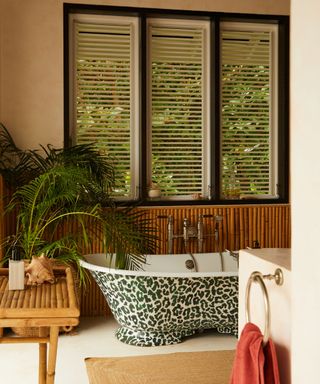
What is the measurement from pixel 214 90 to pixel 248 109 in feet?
1.35

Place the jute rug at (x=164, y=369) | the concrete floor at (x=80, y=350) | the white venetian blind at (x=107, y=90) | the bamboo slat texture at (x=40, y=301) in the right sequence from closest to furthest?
the bamboo slat texture at (x=40, y=301) → the jute rug at (x=164, y=369) → the concrete floor at (x=80, y=350) → the white venetian blind at (x=107, y=90)

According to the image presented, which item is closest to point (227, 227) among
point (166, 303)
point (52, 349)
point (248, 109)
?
point (248, 109)

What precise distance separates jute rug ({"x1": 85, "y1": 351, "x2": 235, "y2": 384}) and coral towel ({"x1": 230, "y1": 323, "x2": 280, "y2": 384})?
2148 mm

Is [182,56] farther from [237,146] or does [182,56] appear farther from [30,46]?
[30,46]

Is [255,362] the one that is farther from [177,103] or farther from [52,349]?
[177,103]

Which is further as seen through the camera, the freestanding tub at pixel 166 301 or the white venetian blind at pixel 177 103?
the white venetian blind at pixel 177 103

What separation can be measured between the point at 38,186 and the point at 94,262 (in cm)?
81

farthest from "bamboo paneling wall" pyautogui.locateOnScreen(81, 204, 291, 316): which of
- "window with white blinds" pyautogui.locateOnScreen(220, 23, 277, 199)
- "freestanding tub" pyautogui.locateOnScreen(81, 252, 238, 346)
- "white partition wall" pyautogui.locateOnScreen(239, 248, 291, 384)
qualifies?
"white partition wall" pyautogui.locateOnScreen(239, 248, 291, 384)

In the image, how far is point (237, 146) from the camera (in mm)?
5598

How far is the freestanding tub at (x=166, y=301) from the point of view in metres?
4.21

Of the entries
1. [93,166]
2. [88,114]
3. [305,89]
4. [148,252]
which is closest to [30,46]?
[88,114]

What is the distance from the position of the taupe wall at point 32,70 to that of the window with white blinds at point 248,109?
1.36 m

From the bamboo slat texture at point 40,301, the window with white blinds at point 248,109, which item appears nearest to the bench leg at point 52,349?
the bamboo slat texture at point 40,301

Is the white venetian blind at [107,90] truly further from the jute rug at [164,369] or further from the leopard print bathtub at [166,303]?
the jute rug at [164,369]
